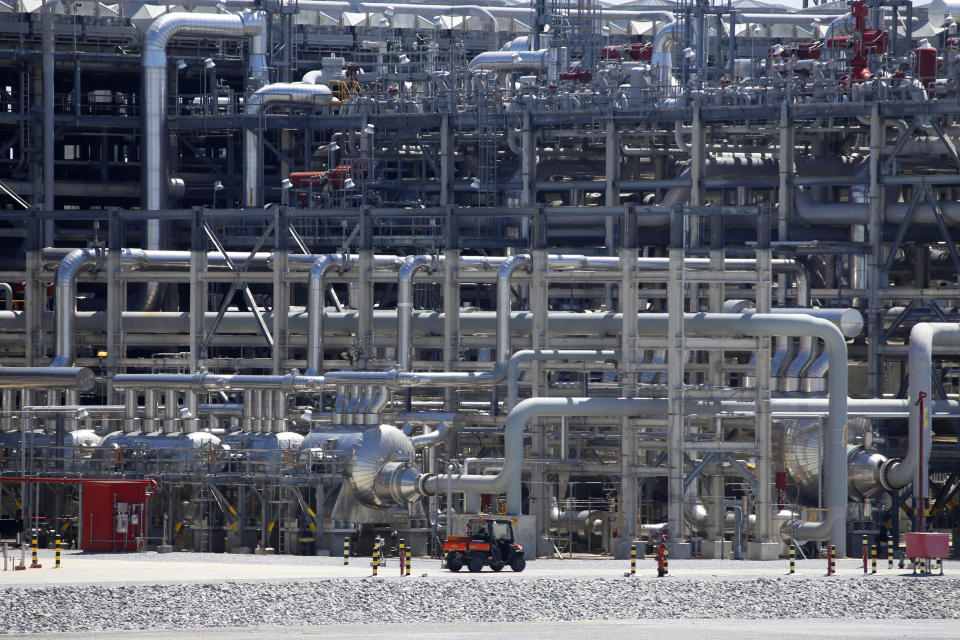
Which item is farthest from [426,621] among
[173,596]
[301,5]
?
[301,5]

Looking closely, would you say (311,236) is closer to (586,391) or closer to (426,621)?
(586,391)

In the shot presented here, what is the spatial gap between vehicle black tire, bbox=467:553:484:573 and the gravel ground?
1.66 metres

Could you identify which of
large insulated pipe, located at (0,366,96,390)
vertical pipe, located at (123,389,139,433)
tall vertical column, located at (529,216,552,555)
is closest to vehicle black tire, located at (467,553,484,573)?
tall vertical column, located at (529,216,552,555)

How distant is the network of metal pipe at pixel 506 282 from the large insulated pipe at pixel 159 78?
0.43 feet

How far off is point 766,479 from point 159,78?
115ft

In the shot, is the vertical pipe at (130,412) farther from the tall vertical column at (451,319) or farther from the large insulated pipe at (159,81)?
the large insulated pipe at (159,81)

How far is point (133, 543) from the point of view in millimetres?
50625

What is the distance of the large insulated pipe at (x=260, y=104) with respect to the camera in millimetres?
74750

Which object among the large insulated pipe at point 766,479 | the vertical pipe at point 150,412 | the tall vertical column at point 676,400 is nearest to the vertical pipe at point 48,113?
the vertical pipe at point 150,412

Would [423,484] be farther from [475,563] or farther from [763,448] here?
[763,448]

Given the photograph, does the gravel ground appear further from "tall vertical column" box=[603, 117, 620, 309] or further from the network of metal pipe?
"tall vertical column" box=[603, 117, 620, 309]

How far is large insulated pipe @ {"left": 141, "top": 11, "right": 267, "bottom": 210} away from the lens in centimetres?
7631

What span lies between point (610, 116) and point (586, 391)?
16676 mm

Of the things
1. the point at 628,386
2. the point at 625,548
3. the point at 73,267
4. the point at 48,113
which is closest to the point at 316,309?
the point at 73,267
